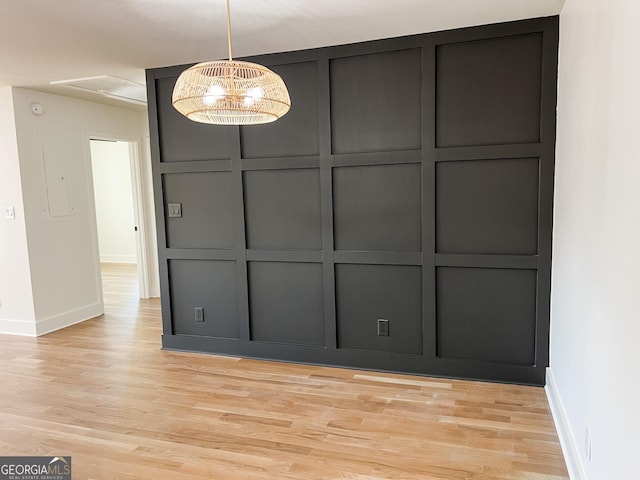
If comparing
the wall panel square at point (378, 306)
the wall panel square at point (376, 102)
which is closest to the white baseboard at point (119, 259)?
the wall panel square at point (378, 306)

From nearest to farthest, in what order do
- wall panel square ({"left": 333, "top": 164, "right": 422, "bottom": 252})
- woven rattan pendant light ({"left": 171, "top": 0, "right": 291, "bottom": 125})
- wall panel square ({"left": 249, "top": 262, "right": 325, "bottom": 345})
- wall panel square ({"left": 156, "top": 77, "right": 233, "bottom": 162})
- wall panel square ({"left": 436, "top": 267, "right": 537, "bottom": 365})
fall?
1. woven rattan pendant light ({"left": 171, "top": 0, "right": 291, "bottom": 125})
2. wall panel square ({"left": 436, "top": 267, "right": 537, "bottom": 365})
3. wall panel square ({"left": 333, "top": 164, "right": 422, "bottom": 252})
4. wall panel square ({"left": 249, "top": 262, "right": 325, "bottom": 345})
5. wall panel square ({"left": 156, "top": 77, "right": 233, "bottom": 162})

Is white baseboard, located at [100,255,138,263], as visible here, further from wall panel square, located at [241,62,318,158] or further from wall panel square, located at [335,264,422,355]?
wall panel square, located at [335,264,422,355]

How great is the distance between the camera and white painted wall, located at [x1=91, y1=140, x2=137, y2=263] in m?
9.34

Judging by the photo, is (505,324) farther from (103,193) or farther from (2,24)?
(103,193)

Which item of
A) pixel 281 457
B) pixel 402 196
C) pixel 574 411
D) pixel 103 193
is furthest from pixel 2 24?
pixel 103 193

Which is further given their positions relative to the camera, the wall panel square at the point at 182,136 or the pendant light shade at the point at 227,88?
the wall panel square at the point at 182,136

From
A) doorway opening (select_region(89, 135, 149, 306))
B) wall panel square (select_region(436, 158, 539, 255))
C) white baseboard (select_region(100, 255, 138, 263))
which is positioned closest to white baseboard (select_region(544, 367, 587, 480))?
wall panel square (select_region(436, 158, 539, 255))

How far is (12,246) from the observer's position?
4.75 metres

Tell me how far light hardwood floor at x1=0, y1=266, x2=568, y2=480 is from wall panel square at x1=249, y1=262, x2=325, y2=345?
27cm

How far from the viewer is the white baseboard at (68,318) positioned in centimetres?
482

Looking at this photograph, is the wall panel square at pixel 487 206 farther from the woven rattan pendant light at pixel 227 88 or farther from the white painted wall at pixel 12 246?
the white painted wall at pixel 12 246

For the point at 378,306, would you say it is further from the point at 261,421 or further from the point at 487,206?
the point at 261,421

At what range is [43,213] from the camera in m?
4.84
